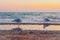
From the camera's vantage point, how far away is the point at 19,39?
297 inches

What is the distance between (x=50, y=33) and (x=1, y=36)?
2.01m

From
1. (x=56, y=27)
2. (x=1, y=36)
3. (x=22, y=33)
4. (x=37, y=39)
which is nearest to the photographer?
(x=37, y=39)

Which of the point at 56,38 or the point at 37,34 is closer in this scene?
the point at 56,38

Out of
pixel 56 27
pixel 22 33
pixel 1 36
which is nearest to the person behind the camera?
pixel 1 36

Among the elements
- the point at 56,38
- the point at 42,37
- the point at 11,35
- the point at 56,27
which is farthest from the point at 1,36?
the point at 56,27

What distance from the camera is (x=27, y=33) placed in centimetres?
850

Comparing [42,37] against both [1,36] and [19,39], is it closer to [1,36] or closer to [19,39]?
[19,39]

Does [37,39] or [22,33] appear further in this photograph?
[22,33]

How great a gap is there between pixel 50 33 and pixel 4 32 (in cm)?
191

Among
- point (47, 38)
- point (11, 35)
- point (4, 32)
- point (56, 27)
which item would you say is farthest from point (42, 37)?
point (56, 27)

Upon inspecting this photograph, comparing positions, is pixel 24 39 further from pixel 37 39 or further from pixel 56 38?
pixel 56 38

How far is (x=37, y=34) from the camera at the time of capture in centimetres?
837

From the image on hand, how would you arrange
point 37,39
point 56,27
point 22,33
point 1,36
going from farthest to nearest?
point 56,27 < point 22,33 < point 1,36 < point 37,39

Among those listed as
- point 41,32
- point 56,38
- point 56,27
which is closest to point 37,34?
point 41,32
